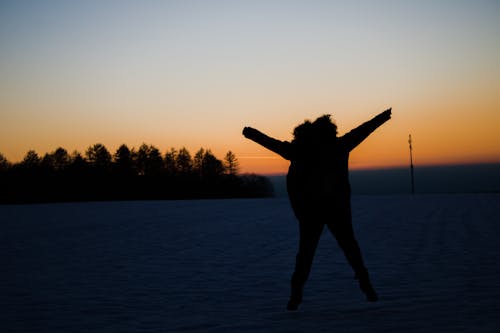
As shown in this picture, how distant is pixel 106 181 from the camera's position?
86.9m

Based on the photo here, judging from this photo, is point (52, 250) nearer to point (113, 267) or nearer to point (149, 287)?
point (113, 267)

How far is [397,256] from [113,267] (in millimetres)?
5165

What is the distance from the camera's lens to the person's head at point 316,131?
546cm

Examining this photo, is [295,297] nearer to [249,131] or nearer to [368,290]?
[368,290]

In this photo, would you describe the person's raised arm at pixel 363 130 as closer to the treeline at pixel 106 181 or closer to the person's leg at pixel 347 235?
the person's leg at pixel 347 235

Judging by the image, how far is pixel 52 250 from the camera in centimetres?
1227

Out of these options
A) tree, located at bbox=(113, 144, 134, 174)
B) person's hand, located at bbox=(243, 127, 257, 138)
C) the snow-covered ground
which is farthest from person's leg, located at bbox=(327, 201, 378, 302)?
tree, located at bbox=(113, 144, 134, 174)

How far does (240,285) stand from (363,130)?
3094mm

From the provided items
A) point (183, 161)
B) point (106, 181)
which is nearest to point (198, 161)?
point (183, 161)

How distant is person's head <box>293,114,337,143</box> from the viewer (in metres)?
5.46

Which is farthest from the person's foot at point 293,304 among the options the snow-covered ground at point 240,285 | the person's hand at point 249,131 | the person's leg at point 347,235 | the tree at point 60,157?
the tree at point 60,157

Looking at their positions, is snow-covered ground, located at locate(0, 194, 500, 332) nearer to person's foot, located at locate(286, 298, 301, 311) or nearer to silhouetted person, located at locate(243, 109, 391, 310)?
person's foot, located at locate(286, 298, 301, 311)

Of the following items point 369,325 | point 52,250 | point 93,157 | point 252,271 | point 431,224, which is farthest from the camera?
point 93,157

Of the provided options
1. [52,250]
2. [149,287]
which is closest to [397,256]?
[149,287]
